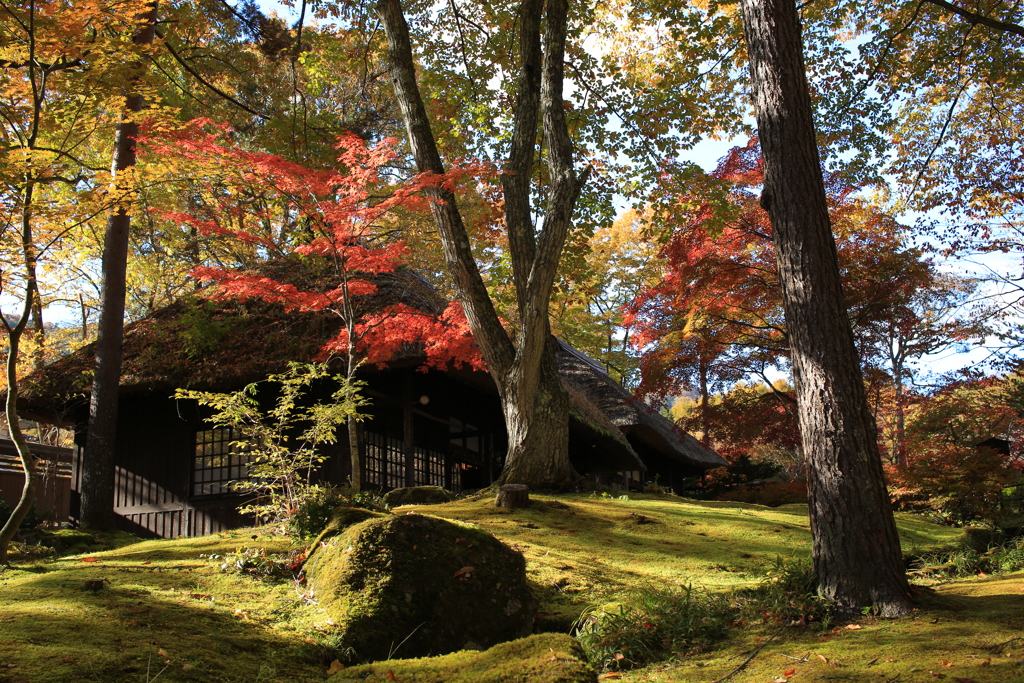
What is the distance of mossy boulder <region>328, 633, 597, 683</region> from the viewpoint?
255 centimetres

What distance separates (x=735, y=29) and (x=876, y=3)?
1.94 metres

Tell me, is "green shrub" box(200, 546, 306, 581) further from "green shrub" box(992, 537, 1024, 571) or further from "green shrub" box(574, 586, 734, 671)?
"green shrub" box(992, 537, 1024, 571)

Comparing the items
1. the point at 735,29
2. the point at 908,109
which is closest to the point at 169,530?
the point at 735,29

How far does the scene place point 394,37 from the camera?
8.74m

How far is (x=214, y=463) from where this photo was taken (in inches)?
457

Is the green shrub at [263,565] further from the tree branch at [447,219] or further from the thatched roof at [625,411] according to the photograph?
the thatched roof at [625,411]

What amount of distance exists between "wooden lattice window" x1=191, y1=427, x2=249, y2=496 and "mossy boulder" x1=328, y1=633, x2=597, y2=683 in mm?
9463

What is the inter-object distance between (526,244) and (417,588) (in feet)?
17.6

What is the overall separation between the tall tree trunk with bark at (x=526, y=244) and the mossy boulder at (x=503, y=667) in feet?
17.4

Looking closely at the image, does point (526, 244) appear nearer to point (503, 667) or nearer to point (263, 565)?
point (263, 565)

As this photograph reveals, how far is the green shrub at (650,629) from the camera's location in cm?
401

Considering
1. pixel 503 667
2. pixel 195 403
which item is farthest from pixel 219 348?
pixel 503 667

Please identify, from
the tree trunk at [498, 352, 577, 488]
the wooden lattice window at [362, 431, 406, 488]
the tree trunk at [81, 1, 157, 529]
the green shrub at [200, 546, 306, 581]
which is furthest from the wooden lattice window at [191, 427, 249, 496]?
the green shrub at [200, 546, 306, 581]

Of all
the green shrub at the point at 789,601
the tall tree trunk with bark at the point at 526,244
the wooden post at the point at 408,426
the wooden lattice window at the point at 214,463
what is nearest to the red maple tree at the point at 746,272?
the tall tree trunk with bark at the point at 526,244
